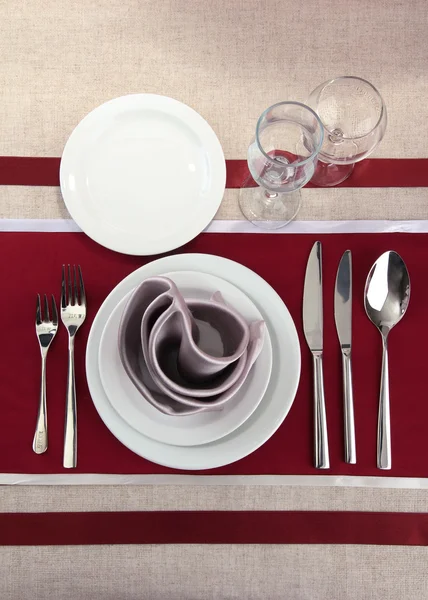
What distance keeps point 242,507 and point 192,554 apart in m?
0.08

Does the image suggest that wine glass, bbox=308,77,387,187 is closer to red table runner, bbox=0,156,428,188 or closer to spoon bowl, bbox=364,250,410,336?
red table runner, bbox=0,156,428,188

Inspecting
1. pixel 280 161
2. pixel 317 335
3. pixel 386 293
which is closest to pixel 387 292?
pixel 386 293

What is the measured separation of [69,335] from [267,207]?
0.97 feet

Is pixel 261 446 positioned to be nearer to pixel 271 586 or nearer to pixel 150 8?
pixel 271 586

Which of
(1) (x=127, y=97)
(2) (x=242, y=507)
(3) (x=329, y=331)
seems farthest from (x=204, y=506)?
(1) (x=127, y=97)

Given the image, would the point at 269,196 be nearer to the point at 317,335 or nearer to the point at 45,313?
the point at 317,335

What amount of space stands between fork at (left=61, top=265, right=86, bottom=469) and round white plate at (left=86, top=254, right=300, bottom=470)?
37 millimetres

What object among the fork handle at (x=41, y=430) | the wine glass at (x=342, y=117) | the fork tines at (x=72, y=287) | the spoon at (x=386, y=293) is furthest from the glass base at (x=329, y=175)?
the fork handle at (x=41, y=430)

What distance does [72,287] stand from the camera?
63 cm

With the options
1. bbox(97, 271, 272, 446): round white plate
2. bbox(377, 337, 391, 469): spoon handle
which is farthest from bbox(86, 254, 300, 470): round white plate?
bbox(377, 337, 391, 469): spoon handle

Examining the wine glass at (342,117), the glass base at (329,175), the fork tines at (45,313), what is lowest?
the fork tines at (45,313)

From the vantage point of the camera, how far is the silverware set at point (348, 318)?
2.03 feet

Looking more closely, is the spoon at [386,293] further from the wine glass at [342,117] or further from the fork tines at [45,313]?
the fork tines at [45,313]

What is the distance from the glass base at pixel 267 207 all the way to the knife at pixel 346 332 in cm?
9
